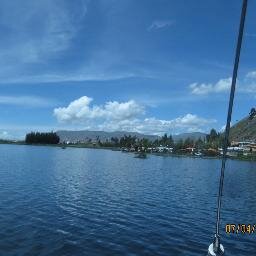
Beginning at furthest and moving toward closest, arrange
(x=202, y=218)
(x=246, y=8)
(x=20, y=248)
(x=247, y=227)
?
1. (x=202, y=218)
2. (x=247, y=227)
3. (x=20, y=248)
4. (x=246, y=8)

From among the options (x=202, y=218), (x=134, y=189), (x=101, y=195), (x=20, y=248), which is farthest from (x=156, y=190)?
(x=20, y=248)

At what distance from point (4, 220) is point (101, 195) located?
30.5 metres

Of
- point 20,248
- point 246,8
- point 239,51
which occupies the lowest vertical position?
point 20,248

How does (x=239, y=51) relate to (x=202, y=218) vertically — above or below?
above

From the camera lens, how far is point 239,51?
43.3 feet

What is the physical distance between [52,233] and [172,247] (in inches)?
547

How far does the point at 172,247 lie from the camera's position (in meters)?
43.3

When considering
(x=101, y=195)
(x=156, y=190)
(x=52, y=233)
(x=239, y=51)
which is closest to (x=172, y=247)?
(x=52, y=233)

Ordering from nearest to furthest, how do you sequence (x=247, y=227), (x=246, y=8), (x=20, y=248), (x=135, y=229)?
1. (x=246, y=8)
2. (x=20, y=248)
3. (x=135, y=229)
4. (x=247, y=227)

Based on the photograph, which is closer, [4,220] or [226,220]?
[4,220]

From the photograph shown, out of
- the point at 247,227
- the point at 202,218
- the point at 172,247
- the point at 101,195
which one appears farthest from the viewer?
the point at 101,195

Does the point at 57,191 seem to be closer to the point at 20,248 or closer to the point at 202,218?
the point at 202,218

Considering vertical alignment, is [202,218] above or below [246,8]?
below

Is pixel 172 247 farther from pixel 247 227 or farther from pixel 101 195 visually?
pixel 101 195
